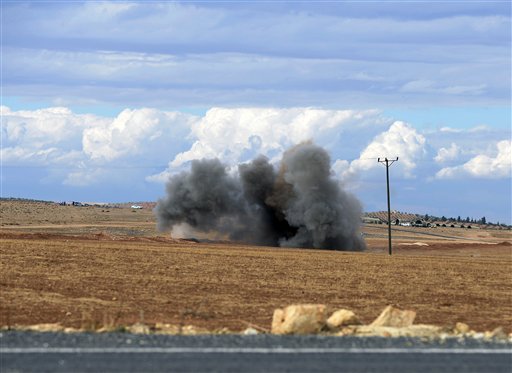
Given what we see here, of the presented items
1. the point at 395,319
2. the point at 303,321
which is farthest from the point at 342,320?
the point at 303,321

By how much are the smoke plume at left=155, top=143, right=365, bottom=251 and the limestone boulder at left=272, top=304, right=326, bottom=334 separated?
49.5m

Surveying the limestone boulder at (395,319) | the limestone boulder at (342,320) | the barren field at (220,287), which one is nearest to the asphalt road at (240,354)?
the limestone boulder at (395,319)

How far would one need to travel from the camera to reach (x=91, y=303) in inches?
919

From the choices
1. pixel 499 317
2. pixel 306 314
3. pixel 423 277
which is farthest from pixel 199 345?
pixel 423 277

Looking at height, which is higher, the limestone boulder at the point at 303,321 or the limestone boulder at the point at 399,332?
the limestone boulder at the point at 303,321

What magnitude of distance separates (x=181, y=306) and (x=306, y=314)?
9.54 meters

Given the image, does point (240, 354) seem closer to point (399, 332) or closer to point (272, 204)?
point (399, 332)

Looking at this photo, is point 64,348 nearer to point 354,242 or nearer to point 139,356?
point 139,356

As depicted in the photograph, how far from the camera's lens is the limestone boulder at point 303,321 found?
1435cm

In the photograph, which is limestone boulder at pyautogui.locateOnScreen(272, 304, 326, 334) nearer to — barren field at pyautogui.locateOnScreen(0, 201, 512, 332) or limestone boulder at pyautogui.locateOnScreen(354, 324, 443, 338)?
limestone boulder at pyautogui.locateOnScreen(354, 324, 443, 338)

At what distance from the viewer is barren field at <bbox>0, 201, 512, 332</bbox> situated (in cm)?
2169

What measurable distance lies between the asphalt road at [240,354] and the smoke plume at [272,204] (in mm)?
51659

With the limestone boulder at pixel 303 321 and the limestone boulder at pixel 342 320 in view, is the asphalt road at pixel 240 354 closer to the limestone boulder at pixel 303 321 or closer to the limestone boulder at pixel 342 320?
the limestone boulder at pixel 303 321

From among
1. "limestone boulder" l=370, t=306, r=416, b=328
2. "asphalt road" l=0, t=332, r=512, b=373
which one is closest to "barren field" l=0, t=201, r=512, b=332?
"limestone boulder" l=370, t=306, r=416, b=328
